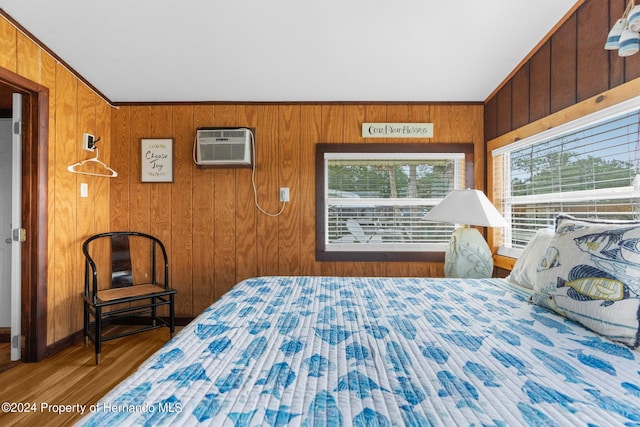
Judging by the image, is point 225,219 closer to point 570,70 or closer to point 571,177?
point 571,177

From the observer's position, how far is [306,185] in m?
2.90

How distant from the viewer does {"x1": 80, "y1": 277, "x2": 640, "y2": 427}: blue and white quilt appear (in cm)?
63

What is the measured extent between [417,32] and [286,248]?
2.07 m

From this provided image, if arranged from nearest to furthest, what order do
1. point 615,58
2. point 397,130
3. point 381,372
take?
1. point 381,372
2. point 615,58
3. point 397,130

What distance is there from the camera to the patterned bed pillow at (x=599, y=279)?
0.99m

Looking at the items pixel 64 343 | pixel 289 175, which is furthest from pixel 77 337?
pixel 289 175

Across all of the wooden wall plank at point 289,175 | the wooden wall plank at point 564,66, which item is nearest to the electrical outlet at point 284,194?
the wooden wall plank at point 289,175

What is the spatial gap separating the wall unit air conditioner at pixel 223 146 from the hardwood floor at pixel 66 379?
1673 mm

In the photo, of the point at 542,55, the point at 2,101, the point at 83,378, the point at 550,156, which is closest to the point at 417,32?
the point at 542,55

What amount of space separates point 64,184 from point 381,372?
2807 millimetres

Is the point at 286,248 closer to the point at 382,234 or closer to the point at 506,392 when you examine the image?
the point at 382,234

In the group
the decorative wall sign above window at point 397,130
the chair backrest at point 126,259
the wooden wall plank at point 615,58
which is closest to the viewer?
the wooden wall plank at point 615,58

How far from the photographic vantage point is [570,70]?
6.27 ft

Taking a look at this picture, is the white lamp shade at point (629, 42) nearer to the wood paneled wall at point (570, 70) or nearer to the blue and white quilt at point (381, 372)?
the wood paneled wall at point (570, 70)
